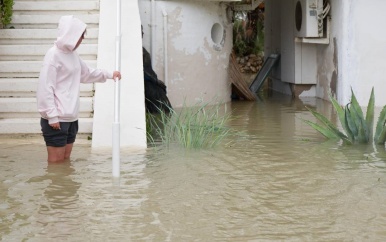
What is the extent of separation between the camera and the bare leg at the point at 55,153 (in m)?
8.46

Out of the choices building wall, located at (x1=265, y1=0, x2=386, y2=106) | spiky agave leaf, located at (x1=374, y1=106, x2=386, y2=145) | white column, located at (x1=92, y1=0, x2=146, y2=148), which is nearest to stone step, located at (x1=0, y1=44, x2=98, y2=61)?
white column, located at (x1=92, y1=0, x2=146, y2=148)

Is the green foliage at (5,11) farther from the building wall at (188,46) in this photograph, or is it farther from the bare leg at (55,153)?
the bare leg at (55,153)

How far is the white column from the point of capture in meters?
9.80

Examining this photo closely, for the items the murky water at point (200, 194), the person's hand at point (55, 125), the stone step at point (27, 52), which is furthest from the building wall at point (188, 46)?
the person's hand at point (55, 125)

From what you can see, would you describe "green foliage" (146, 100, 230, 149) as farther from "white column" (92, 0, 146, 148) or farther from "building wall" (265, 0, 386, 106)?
"building wall" (265, 0, 386, 106)

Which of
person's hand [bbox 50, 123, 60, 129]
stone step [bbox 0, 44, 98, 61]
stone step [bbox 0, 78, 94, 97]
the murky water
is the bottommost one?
the murky water

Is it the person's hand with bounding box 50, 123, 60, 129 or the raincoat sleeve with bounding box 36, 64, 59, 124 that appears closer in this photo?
the raincoat sleeve with bounding box 36, 64, 59, 124

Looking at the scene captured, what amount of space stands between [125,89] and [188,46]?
221 inches

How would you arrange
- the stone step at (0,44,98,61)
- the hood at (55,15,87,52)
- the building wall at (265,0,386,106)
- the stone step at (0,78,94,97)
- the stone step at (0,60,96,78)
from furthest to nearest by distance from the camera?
the building wall at (265,0,386,106)
the stone step at (0,44,98,61)
the stone step at (0,60,96,78)
the stone step at (0,78,94,97)
the hood at (55,15,87,52)

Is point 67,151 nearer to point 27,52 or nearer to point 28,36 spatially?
point 27,52

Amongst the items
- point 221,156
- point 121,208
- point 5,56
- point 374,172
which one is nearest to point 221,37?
point 5,56

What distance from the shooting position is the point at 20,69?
11133 mm

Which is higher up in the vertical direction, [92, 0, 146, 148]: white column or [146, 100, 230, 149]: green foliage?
[92, 0, 146, 148]: white column

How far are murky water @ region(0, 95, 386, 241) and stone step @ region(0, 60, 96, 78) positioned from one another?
1.47 meters
